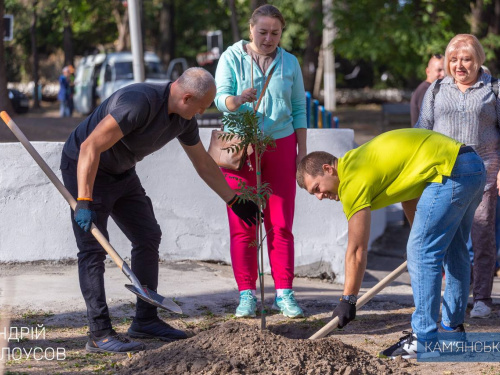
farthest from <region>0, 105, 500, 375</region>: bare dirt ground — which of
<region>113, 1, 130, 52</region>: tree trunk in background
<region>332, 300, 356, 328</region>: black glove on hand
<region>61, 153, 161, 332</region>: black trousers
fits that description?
<region>113, 1, 130, 52</region>: tree trunk in background

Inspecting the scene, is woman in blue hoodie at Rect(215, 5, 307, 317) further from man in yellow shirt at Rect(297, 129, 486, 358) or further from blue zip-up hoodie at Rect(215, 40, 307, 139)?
man in yellow shirt at Rect(297, 129, 486, 358)

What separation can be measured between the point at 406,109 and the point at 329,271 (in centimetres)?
1028

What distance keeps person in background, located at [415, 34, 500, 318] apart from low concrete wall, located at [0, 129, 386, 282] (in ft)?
4.74

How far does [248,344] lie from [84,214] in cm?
109

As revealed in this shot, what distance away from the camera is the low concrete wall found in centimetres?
631

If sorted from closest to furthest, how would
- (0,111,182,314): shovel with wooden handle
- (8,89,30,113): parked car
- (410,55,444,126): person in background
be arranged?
(0,111,182,314): shovel with wooden handle, (410,55,444,126): person in background, (8,89,30,113): parked car

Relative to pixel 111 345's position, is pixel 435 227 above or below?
above

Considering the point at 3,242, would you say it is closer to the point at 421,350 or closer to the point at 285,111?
the point at 285,111

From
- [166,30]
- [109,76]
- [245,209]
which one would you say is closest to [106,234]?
[245,209]

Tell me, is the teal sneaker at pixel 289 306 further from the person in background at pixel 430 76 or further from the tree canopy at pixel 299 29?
the tree canopy at pixel 299 29

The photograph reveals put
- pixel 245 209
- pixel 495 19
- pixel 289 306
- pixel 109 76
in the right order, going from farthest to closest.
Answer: pixel 109 76 → pixel 495 19 → pixel 289 306 → pixel 245 209

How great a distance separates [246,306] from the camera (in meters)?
5.21

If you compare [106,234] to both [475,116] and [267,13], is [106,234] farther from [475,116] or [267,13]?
[475,116]

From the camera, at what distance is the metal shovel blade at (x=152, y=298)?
422 centimetres
